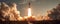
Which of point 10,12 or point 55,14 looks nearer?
point 55,14

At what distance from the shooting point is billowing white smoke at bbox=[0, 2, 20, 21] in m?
4.08

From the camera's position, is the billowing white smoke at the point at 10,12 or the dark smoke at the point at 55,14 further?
the billowing white smoke at the point at 10,12

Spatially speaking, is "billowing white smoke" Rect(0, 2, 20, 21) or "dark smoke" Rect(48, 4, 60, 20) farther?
"billowing white smoke" Rect(0, 2, 20, 21)

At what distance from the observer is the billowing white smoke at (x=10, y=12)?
13.4 ft

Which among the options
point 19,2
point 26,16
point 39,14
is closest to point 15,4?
point 19,2

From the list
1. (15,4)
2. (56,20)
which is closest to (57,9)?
(56,20)

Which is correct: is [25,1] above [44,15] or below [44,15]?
above

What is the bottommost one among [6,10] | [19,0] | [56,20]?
[56,20]

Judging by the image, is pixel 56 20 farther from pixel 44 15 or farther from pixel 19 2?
pixel 19 2

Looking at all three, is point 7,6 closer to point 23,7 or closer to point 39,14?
point 23,7

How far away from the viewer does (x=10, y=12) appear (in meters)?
4.11

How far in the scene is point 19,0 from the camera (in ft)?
13.6

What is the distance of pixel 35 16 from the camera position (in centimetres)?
405

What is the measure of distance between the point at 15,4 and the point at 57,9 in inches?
44.2
